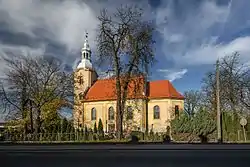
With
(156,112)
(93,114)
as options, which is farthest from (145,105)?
(93,114)

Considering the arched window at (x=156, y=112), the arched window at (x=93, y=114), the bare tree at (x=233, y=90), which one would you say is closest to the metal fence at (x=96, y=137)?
the bare tree at (x=233, y=90)

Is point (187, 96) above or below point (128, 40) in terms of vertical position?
below

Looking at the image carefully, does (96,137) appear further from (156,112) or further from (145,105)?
(156,112)

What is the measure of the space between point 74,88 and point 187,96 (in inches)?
1201

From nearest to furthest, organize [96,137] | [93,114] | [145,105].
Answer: [96,137], [145,105], [93,114]

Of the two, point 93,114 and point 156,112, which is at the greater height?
point 156,112

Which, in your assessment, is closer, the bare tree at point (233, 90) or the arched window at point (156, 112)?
the bare tree at point (233, 90)

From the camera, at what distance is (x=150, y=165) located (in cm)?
940

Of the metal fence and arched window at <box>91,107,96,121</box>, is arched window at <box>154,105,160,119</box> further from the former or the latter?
the metal fence

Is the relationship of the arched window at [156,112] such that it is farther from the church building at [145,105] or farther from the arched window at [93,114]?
the arched window at [93,114]

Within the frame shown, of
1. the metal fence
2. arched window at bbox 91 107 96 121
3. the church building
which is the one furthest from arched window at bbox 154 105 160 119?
the metal fence

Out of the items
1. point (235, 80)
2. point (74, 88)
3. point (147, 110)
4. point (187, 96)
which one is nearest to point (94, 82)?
point (147, 110)

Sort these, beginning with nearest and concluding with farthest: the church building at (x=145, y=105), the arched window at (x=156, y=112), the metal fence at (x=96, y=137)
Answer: the metal fence at (x=96, y=137)
the church building at (x=145, y=105)
the arched window at (x=156, y=112)

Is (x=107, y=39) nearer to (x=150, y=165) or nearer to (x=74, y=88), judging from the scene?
(x=74, y=88)
